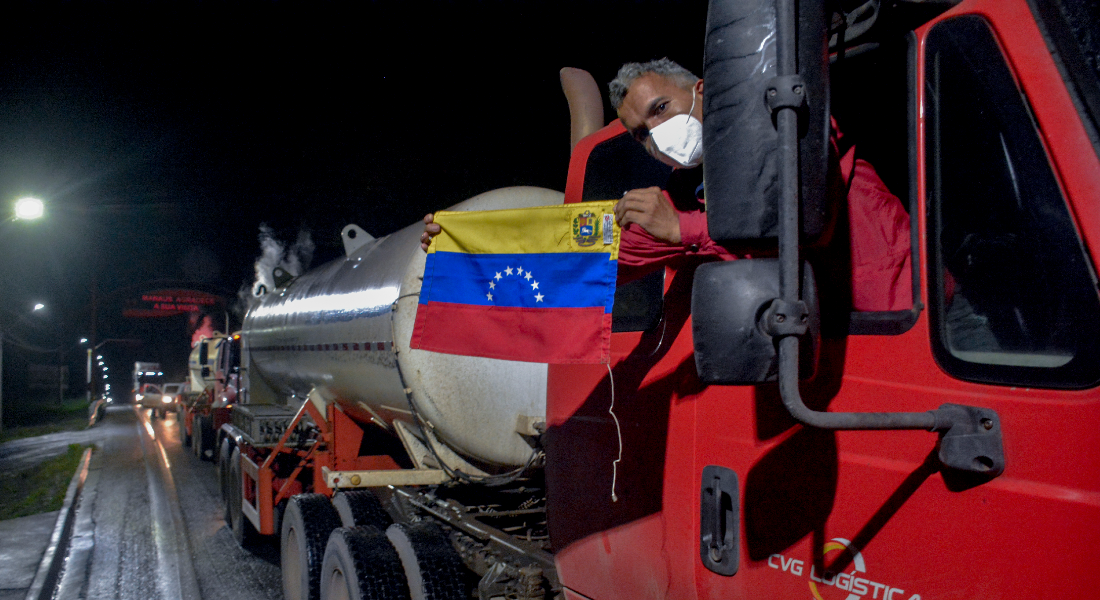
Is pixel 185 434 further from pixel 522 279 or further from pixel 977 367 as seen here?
pixel 977 367

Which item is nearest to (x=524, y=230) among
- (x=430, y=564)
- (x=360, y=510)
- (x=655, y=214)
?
(x=655, y=214)

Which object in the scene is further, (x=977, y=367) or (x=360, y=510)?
(x=360, y=510)

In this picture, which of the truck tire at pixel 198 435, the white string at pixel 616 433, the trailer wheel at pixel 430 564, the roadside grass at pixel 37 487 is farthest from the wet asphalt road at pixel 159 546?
the white string at pixel 616 433

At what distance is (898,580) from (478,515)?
2.89 metres

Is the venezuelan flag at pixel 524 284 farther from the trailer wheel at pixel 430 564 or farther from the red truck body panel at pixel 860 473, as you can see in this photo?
the trailer wheel at pixel 430 564

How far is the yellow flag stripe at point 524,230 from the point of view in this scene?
2.42m

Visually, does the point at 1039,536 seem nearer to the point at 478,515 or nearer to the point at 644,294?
the point at 644,294

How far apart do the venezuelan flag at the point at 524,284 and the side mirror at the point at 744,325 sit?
949mm

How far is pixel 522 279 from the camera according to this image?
2668 millimetres

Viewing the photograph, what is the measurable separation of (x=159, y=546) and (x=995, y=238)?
30.9ft

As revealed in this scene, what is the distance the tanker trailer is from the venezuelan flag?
1167mm

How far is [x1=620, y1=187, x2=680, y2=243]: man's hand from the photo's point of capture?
1921 mm

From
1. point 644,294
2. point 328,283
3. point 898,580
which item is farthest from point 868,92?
point 328,283

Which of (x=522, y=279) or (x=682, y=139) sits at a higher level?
(x=682, y=139)
